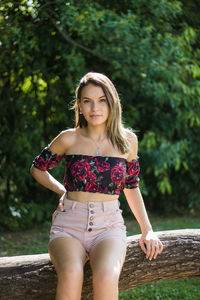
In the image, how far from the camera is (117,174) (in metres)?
2.64

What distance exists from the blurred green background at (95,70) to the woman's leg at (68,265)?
3.19 m

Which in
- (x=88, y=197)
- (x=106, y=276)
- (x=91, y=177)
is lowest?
(x=106, y=276)

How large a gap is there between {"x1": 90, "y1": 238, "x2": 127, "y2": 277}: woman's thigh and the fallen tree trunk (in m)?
0.22

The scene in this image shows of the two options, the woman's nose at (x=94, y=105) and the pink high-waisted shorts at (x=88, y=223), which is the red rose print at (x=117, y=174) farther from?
the woman's nose at (x=94, y=105)

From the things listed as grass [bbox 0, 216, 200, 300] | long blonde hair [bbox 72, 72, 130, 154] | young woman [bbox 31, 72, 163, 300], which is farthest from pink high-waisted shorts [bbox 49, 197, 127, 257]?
grass [bbox 0, 216, 200, 300]

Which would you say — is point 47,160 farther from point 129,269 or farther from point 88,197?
point 129,269

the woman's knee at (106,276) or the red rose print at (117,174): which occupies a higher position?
the red rose print at (117,174)

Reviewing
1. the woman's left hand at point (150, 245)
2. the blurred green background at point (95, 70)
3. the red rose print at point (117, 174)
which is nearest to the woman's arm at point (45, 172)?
the red rose print at point (117, 174)

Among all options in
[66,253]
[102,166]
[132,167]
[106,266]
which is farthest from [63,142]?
[106,266]

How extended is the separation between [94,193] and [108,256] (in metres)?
0.42

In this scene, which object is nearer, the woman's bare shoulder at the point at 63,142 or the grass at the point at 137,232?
the woman's bare shoulder at the point at 63,142

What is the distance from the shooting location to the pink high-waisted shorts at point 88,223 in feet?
8.08

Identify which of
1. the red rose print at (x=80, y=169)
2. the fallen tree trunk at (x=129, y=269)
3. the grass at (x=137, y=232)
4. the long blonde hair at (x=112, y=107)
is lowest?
the grass at (x=137, y=232)

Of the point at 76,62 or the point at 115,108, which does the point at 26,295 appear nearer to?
the point at 115,108
